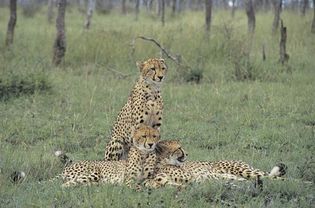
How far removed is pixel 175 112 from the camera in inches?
318

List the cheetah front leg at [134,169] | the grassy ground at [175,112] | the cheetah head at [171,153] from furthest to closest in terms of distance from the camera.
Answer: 1. the cheetah head at [171,153]
2. the cheetah front leg at [134,169]
3. the grassy ground at [175,112]

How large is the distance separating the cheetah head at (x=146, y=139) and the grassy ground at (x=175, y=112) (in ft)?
1.77

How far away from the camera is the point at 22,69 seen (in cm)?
942

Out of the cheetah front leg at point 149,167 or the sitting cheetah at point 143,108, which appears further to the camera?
the sitting cheetah at point 143,108

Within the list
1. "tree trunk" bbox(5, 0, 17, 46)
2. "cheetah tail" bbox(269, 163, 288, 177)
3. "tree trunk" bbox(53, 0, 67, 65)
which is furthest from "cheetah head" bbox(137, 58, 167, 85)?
"tree trunk" bbox(5, 0, 17, 46)

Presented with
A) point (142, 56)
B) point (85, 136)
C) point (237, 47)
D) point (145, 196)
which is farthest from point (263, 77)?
point (145, 196)

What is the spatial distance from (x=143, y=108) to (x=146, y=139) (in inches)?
28.3

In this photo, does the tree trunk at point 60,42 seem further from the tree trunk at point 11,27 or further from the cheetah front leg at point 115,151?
the cheetah front leg at point 115,151

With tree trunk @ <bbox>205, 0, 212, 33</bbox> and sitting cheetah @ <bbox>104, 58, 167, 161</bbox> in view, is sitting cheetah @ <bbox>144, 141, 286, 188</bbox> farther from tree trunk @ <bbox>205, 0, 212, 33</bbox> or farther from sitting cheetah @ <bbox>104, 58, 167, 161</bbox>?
tree trunk @ <bbox>205, 0, 212, 33</bbox>

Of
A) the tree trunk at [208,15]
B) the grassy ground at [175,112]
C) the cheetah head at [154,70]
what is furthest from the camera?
the tree trunk at [208,15]

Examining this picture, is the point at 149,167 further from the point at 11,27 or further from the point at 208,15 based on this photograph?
the point at 208,15

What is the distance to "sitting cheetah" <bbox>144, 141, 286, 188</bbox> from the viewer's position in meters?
4.94

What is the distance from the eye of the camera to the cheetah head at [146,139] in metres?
5.07

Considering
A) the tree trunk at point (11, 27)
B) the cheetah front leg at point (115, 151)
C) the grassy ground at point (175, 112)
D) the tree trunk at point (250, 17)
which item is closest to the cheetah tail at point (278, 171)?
the grassy ground at point (175, 112)
